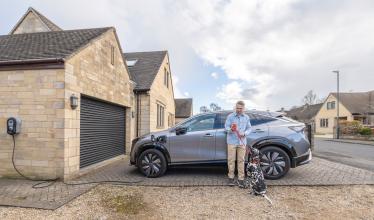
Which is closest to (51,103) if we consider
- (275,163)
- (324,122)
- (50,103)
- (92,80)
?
(50,103)

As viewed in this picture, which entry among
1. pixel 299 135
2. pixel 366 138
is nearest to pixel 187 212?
pixel 299 135

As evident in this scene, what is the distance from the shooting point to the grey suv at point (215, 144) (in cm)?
623

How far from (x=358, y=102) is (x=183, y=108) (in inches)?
1007

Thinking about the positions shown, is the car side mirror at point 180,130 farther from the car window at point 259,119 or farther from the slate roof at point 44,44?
the slate roof at point 44,44

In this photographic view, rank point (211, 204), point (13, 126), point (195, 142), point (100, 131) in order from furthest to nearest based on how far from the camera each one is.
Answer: point (100, 131) → point (195, 142) → point (13, 126) → point (211, 204)

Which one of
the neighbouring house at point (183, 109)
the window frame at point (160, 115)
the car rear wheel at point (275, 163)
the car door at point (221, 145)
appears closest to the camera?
the car rear wheel at point (275, 163)

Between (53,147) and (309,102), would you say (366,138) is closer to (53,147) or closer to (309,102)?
(53,147)

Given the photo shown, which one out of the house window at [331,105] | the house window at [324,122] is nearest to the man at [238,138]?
the house window at [331,105]

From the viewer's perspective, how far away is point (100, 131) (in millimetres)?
8617

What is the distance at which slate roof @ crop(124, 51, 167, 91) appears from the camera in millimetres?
12533

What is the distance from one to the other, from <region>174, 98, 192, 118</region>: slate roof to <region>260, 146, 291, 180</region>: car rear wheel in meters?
27.7

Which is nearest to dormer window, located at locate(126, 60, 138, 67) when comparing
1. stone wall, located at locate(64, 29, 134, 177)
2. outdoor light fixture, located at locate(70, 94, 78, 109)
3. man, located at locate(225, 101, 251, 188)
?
stone wall, located at locate(64, 29, 134, 177)

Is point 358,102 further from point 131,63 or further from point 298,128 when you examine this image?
point 298,128

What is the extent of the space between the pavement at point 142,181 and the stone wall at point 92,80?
886 millimetres
